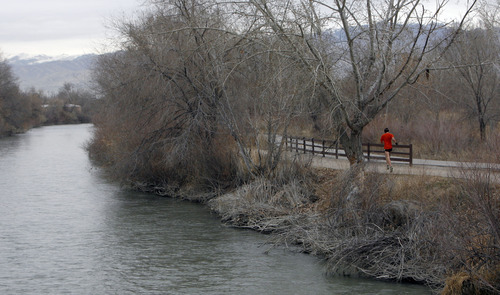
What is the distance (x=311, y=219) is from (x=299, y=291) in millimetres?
4499

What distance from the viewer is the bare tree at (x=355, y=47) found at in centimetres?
1493

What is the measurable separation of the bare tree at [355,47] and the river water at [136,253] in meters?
4.52

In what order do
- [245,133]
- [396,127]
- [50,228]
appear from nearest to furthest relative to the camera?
[50,228]
[245,133]
[396,127]

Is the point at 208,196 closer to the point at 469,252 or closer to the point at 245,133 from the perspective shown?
the point at 245,133

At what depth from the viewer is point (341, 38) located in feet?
52.7

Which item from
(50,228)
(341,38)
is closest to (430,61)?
(341,38)

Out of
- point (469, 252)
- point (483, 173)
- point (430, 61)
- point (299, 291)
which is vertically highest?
point (430, 61)

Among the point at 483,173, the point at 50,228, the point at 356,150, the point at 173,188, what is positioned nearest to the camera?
the point at 483,173

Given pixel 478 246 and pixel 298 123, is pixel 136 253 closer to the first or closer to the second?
pixel 478 246

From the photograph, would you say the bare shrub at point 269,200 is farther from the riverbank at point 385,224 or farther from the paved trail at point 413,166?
the paved trail at point 413,166

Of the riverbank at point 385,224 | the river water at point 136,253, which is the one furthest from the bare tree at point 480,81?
the river water at point 136,253

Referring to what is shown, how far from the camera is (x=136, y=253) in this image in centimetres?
1648

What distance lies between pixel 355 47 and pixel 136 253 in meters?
8.78

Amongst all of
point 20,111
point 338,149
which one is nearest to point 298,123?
point 338,149
